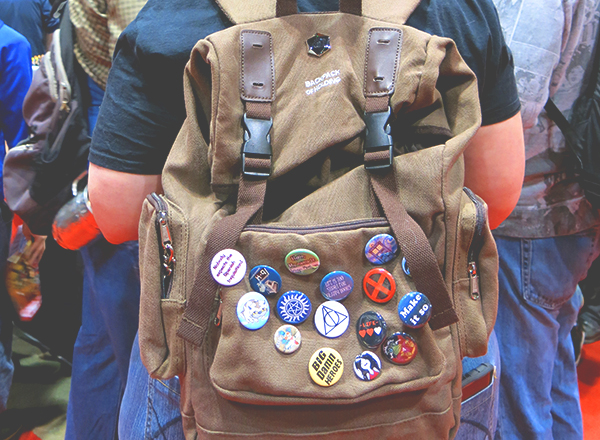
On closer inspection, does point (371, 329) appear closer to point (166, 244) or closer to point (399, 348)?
point (399, 348)

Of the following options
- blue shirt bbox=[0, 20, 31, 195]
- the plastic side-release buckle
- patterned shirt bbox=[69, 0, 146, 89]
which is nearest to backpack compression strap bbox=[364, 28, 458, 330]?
the plastic side-release buckle

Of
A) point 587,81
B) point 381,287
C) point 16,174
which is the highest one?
point 381,287

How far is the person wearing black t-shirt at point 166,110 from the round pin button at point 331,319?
13.9 inches

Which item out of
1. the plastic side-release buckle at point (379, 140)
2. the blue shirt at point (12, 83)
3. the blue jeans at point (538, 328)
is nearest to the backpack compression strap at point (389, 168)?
the plastic side-release buckle at point (379, 140)

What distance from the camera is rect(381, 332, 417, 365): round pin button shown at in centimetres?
72

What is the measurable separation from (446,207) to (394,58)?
220 millimetres

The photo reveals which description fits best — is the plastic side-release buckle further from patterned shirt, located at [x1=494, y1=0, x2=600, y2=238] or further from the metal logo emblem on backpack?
patterned shirt, located at [x1=494, y1=0, x2=600, y2=238]

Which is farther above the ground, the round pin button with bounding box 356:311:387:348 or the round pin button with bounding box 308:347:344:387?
the round pin button with bounding box 356:311:387:348

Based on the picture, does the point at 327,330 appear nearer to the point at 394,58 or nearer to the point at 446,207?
the point at 446,207

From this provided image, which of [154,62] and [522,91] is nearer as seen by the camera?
[154,62]

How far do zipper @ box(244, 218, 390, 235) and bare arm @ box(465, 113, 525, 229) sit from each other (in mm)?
316

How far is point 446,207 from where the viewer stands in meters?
0.73

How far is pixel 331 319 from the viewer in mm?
710

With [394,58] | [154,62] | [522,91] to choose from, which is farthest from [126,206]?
[522,91]
